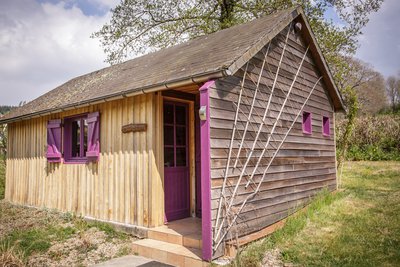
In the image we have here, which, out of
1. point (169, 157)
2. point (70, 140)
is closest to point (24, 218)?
point (70, 140)

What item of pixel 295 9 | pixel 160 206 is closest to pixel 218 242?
pixel 160 206

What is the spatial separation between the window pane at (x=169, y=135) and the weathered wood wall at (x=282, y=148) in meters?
1.61

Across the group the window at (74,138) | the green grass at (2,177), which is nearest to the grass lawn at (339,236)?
the window at (74,138)

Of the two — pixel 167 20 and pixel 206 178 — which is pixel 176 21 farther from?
pixel 206 178

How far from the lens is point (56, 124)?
852 centimetres

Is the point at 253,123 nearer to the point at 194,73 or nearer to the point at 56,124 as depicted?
the point at 194,73

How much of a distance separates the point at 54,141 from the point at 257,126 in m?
5.48

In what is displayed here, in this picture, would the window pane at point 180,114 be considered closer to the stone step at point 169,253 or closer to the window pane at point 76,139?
the stone step at point 169,253

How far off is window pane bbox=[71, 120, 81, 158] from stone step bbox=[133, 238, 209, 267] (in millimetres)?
3663

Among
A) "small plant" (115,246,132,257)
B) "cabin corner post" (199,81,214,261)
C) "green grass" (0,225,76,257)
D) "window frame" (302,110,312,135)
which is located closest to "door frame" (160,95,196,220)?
"small plant" (115,246,132,257)

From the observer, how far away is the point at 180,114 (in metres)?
6.93

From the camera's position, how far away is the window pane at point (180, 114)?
6840 millimetres

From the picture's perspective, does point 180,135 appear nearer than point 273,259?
No

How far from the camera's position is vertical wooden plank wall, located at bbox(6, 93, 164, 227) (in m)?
6.10
